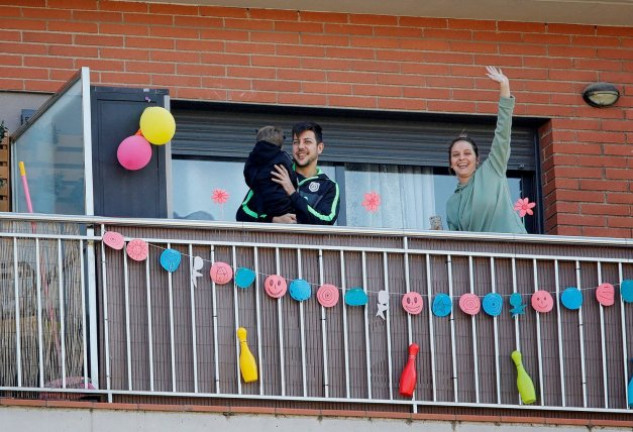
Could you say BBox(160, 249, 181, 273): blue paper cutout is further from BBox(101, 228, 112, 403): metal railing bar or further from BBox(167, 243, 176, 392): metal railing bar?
BBox(101, 228, 112, 403): metal railing bar

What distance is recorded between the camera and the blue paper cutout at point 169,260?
1044 centimetres

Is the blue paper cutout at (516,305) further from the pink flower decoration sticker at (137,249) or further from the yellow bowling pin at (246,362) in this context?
the pink flower decoration sticker at (137,249)

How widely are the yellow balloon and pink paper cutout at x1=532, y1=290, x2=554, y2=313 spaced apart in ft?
7.84

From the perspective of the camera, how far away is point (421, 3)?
44.1ft

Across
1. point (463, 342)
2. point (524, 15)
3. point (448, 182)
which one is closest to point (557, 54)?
point (524, 15)

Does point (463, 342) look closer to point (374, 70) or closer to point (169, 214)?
point (169, 214)

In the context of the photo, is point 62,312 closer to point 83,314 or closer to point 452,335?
point 83,314

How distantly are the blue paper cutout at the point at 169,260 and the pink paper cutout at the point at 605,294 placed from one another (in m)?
2.60

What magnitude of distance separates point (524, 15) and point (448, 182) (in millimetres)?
1381

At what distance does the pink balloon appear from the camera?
35.3 ft

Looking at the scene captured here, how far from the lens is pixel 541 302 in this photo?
1098 centimetres

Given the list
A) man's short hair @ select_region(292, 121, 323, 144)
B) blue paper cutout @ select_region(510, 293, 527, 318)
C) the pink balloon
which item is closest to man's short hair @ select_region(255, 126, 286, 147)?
man's short hair @ select_region(292, 121, 323, 144)

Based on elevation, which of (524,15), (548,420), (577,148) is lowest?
(548,420)

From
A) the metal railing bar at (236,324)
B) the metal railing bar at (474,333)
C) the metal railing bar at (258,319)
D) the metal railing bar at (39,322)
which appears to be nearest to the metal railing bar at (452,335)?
the metal railing bar at (474,333)
